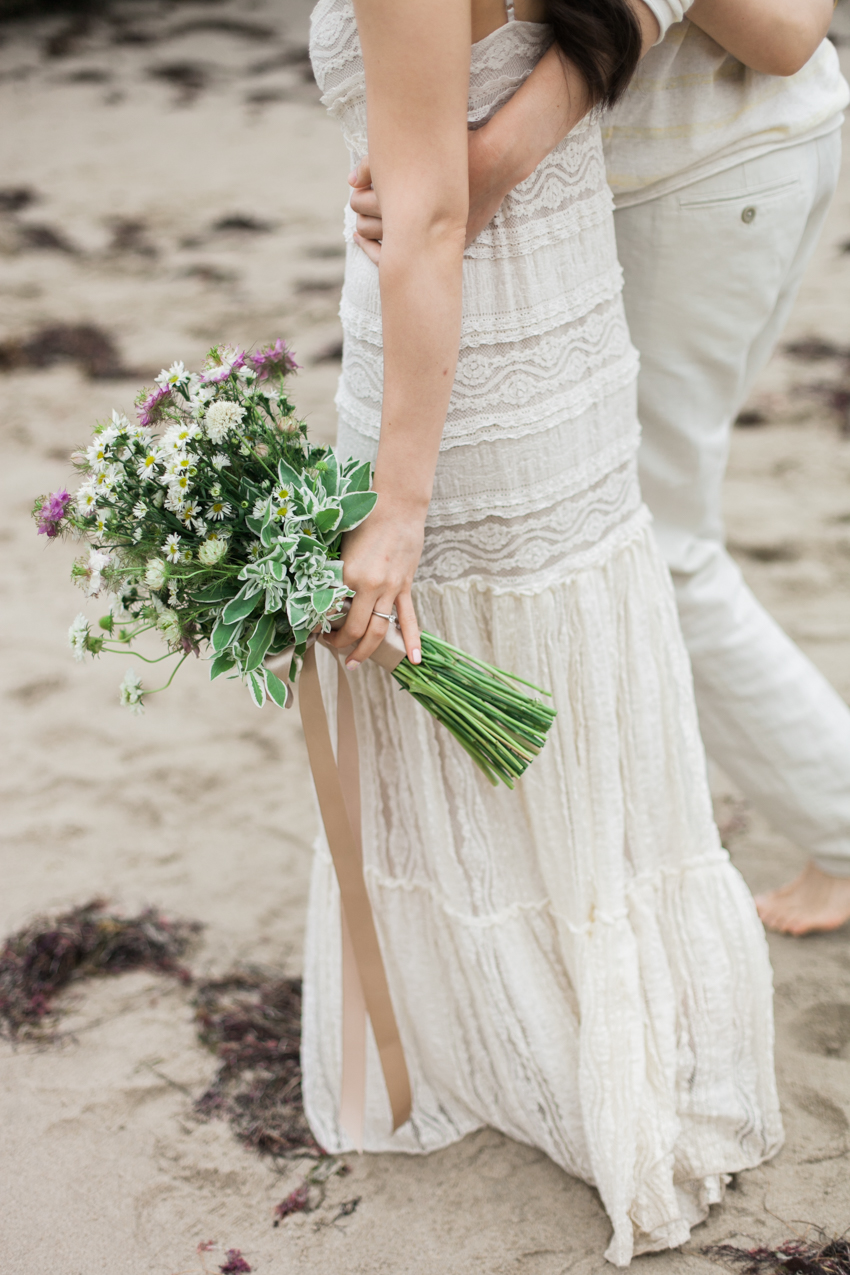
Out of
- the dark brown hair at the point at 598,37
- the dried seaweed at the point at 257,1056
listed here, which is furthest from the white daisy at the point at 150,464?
the dried seaweed at the point at 257,1056

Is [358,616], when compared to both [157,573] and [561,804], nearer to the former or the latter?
[157,573]

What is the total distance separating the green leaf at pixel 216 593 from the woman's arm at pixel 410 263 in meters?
0.15

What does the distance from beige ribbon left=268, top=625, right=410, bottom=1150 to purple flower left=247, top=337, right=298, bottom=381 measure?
1.23 ft

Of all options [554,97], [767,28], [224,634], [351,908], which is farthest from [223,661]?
[767,28]

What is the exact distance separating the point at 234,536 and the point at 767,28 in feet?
3.26

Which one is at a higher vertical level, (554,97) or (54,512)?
(554,97)

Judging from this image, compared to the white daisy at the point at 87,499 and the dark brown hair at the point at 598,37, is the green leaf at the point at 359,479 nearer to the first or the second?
the white daisy at the point at 87,499

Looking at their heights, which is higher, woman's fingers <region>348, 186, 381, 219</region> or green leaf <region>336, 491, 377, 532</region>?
woman's fingers <region>348, 186, 381, 219</region>

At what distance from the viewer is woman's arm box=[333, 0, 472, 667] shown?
3.91 ft

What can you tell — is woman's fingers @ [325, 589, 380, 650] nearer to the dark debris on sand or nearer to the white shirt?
the white shirt

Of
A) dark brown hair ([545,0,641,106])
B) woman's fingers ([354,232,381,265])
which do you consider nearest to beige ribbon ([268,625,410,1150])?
woman's fingers ([354,232,381,265])

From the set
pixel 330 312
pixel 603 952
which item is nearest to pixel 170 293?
pixel 330 312

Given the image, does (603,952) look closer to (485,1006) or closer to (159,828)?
(485,1006)

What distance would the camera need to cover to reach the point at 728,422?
193 cm
